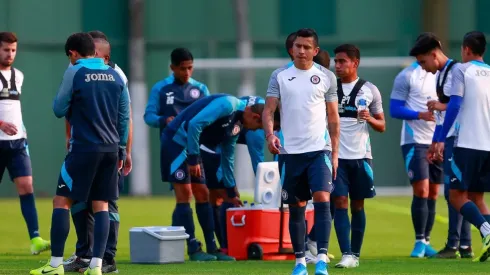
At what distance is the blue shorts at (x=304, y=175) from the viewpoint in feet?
34.1

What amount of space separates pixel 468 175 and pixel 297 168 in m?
2.47

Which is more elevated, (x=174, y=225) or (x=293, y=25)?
(x=293, y=25)

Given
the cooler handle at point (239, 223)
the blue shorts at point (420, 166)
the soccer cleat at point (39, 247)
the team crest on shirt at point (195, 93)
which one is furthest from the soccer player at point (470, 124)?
the soccer cleat at point (39, 247)

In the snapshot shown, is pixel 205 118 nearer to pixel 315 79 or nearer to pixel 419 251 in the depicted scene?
pixel 315 79

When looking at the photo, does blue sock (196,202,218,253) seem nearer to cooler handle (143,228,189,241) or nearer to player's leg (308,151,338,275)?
cooler handle (143,228,189,241)

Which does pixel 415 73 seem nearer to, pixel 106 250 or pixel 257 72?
pixel 106 250

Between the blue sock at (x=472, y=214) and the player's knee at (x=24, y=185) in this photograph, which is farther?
the player's knee at (x=24, y=185)

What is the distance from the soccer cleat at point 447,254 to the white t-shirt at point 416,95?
1289 mm

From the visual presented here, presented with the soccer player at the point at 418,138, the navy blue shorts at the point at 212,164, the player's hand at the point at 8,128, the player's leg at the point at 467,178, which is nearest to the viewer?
the player's leg at the point at 467,178

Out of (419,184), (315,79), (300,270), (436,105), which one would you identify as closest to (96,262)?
(300,270)

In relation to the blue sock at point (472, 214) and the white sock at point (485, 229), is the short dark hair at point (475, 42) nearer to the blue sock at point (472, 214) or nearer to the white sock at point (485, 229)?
the blue sock at point (472, 214)

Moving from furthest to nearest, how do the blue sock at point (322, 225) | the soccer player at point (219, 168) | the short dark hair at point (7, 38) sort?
the short dark hair at point (7, 38) < the soccer player at point (219, 168) < the blue sock at point (322, 225)

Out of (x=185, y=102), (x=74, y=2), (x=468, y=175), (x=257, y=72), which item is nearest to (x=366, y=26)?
(x=257, y=72)

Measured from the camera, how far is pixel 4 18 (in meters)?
27.4
